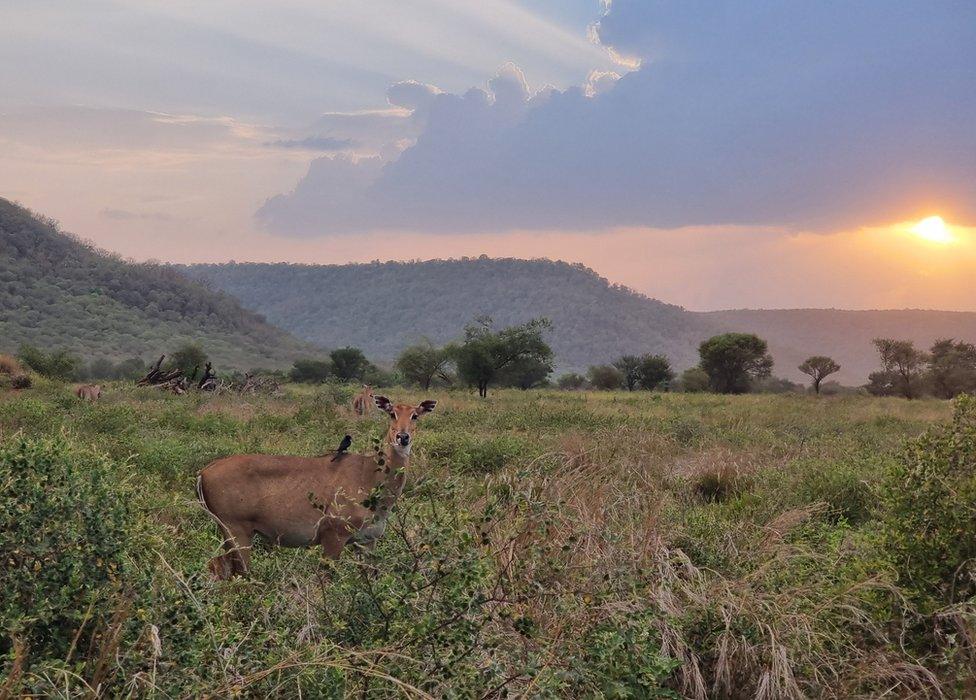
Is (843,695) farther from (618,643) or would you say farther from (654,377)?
(654,377)

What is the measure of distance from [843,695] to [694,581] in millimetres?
1115

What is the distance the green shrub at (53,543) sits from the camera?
159 inches

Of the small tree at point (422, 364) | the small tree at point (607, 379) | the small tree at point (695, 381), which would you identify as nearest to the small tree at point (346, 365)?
the small tree at point (422, 364)

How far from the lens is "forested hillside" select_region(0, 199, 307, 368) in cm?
8225

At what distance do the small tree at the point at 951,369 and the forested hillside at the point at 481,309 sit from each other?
9114 centimetres

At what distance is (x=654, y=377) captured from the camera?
69.6m

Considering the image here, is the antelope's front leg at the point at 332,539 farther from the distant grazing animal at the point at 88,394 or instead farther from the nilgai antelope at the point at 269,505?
the distant grazing animal at the point at 88,394

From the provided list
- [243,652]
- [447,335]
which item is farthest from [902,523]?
[447,335]

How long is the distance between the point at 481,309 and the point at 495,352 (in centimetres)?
12462

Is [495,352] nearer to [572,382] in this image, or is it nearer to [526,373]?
[526,373]

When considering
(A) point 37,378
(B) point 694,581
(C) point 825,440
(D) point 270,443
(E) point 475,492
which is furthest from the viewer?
(A) point 37,378

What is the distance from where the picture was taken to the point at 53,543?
424cm

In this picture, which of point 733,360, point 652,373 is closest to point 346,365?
point 652,373

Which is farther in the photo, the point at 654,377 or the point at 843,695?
the point at 654,377
